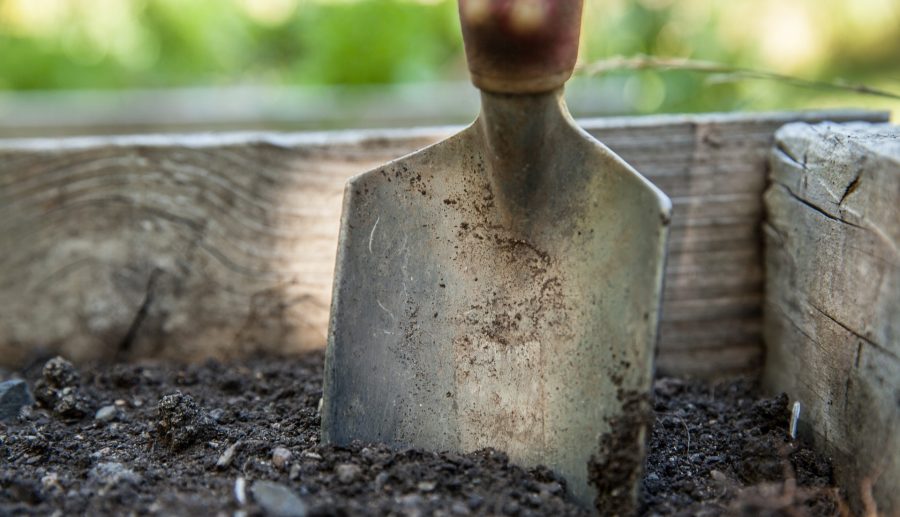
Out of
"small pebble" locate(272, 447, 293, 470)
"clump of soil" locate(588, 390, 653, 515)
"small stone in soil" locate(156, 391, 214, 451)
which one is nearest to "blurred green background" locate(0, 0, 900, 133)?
"small stone in soil" locate(156, 391, 214, 451)

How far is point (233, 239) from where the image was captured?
6.32 feet

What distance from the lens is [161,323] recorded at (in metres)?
1.96

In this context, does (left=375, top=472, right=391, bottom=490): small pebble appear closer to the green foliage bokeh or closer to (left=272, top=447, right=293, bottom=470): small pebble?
(left=272, top=447, right=293, bottom=470): small pebble

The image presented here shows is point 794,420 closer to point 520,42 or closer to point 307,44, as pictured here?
point 520,42

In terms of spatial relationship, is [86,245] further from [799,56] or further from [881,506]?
[799,56]

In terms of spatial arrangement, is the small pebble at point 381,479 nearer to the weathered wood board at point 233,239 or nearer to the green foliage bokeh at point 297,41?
the weathered wood board at point 233,239

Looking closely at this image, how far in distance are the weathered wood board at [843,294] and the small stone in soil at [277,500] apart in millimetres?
769

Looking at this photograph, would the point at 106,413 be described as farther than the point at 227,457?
Yes

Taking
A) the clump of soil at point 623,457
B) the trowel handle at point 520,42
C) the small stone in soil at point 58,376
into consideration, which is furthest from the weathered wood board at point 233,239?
the clump of soil at point 623,457

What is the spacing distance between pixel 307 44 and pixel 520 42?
3.44 m

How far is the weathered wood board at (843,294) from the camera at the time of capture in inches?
50.4

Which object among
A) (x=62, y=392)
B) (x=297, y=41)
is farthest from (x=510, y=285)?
(x=297, y=41)

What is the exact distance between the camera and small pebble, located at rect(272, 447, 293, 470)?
136cm

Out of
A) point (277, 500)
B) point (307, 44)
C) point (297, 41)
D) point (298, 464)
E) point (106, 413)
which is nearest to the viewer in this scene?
point (277, 500)
